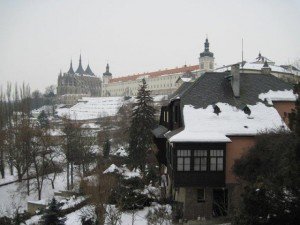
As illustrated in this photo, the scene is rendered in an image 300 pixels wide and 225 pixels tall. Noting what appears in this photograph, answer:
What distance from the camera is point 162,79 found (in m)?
160

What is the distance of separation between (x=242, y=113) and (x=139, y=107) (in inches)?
628

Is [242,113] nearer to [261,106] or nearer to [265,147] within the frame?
[261,106]

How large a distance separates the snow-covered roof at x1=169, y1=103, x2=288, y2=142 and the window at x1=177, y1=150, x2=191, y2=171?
35.4 inches

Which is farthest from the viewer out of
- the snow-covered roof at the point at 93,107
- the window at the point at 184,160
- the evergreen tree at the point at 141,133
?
the snow-covered roof at the point at 93,107

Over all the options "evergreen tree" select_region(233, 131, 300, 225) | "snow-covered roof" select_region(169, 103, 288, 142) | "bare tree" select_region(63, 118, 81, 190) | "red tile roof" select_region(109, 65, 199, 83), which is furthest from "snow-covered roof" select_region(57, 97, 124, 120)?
"evergreen tree" select_region(233, 131, 300, 225)

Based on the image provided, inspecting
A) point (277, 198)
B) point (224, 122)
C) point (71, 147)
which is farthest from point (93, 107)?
point (277, 198)

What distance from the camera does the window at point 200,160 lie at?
22.1m

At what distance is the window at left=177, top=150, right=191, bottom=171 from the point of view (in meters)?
22.0

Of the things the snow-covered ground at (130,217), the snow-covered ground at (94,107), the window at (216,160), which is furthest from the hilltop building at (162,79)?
the window at (216,160)

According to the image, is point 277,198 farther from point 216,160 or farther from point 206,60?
point 206,60

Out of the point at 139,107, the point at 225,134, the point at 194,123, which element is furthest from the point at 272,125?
the point at 139,107

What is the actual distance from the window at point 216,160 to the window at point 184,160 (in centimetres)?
140

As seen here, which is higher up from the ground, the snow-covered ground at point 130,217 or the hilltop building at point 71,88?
the hilltop building at point 71,88

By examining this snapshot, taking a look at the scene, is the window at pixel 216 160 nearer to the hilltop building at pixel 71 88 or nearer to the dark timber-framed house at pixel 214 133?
the dark timber-framed house at pixel 214 133
